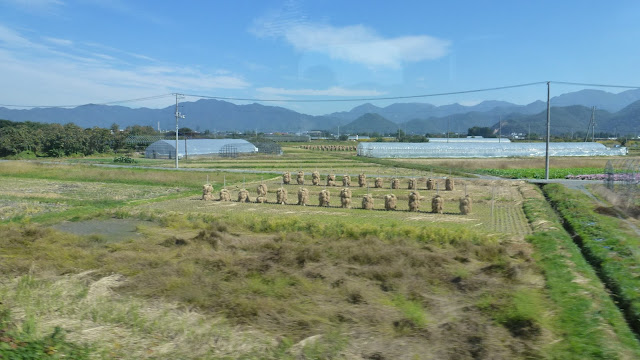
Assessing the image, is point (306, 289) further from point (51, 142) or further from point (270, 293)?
point (51, 142)

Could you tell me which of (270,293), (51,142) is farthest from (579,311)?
(51,142)

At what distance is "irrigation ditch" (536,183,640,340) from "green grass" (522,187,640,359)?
154 mm

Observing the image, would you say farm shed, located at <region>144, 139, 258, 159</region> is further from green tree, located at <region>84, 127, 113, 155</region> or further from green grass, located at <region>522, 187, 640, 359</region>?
green grass, located at <region>522, 187, 640, 359</region>

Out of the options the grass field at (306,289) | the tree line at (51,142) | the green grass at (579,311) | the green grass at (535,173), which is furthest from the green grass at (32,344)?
the tree line at (51,142)

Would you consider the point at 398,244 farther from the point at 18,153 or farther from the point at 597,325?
the point at 18,153

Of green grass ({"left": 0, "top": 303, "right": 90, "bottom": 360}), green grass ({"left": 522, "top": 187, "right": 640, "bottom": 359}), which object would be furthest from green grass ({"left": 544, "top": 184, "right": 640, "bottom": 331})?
green grass ({"left": 0, "top": 303, "right": 90, "bottom": 360})

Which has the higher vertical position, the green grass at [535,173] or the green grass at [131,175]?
the green grass at [535,173]

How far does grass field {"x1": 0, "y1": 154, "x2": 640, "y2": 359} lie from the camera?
738cm

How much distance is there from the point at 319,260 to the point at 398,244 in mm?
2846

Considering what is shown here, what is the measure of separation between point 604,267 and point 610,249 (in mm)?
1749

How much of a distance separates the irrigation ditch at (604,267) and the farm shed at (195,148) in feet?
159

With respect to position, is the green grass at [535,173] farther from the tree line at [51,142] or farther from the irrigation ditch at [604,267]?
the tree line at [51,142]

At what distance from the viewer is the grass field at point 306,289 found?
7.38 meters

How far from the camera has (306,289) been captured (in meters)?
9.90
